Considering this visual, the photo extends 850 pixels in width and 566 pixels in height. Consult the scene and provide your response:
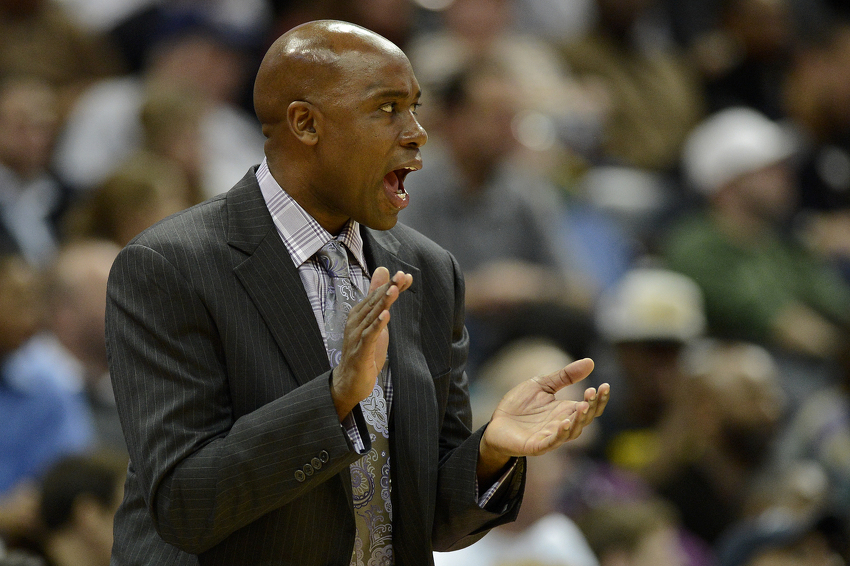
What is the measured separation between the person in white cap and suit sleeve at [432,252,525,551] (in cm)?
432

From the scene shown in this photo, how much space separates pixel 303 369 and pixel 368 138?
0.42 m

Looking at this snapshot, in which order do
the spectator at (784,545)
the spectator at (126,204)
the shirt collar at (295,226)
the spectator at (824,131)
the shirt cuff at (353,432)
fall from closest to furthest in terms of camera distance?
the shirt cuff at (353,432) → the shirt collar at (295,226) → the spectator at (784,545) → the spectator at (126,204) → the spectator at (824,131)

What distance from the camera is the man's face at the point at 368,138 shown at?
6.95ft

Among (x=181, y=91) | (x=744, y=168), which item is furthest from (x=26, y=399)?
(x=744, y=168)

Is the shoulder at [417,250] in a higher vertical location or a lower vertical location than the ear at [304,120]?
lower

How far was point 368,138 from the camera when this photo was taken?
7.01ft

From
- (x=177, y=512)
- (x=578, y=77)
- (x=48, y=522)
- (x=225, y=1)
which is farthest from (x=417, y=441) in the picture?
(x=578, y=77)

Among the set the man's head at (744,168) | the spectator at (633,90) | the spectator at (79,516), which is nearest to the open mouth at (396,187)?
the spectator at (79,516)

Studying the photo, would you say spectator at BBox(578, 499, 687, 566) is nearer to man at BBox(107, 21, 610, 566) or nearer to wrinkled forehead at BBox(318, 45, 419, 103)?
man at BBox(107, 21, 610, 566)

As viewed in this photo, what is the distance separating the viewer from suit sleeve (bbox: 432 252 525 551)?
2254 millimetres

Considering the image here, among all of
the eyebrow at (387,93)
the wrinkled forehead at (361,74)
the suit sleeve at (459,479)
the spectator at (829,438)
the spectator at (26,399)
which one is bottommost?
the spectator at (829,438)

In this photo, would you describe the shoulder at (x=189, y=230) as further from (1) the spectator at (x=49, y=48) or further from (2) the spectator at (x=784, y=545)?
(1) the spectator at (x=49, y=48)

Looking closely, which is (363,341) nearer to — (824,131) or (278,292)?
(278,292)

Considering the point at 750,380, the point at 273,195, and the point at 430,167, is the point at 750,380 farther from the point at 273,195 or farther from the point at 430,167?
the point at 273,195
